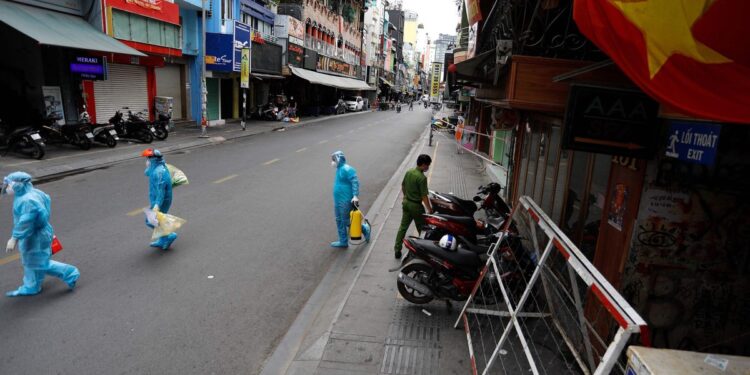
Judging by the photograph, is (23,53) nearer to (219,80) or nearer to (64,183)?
(64,183)

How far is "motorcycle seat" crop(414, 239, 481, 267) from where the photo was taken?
543cm

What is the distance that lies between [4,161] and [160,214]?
31.0 ft

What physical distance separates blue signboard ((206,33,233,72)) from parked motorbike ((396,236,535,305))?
23178 mm

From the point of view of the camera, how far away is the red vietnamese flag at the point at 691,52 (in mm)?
2297

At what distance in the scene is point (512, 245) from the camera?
558cm

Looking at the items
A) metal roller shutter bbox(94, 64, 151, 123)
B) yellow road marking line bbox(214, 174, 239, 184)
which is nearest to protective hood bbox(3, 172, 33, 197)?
yellow road marking line bbox(214, 174, 239, 184)

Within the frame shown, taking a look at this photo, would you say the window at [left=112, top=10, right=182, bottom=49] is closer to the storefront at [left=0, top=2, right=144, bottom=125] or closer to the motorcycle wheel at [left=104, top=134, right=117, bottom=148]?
the storefront at [left=0, top=2, right=144, bottom=125]

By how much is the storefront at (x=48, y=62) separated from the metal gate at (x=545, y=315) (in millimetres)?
14143

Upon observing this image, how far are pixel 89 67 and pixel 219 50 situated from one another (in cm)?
982

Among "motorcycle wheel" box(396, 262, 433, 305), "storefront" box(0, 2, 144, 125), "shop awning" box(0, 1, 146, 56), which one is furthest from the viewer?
"storefront" box(0, 2, 144, 125)

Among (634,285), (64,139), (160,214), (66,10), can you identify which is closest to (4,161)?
(64,139)

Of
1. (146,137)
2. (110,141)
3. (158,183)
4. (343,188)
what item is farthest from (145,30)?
(343,188)

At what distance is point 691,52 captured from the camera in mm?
2402

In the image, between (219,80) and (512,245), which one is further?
(219,80)
